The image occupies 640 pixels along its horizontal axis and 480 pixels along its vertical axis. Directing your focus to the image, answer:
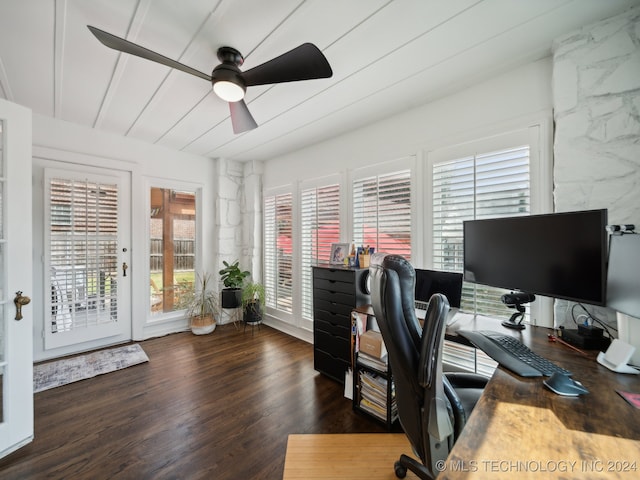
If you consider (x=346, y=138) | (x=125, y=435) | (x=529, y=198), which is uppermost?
(x=346, y=138)

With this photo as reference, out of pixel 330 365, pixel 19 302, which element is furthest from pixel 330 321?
pixel 19 302

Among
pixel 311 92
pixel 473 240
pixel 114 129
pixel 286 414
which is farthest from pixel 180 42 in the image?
pixel 286 414

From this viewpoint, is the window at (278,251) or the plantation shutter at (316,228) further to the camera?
the window at (278,251)

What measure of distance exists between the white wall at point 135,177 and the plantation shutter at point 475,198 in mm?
3085

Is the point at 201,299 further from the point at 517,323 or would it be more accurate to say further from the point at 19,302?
the point at 517,323

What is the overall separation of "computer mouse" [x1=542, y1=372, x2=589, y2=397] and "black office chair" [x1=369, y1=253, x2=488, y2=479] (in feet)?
1.08

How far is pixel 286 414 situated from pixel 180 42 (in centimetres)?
263

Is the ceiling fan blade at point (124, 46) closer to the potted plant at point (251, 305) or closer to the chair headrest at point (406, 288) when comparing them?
the chair headrest at point (406, 288)

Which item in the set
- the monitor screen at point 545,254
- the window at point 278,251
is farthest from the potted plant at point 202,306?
the monitor screen at point 545,254

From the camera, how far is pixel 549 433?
0.70 metres

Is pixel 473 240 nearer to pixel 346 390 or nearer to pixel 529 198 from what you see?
pixel 529 198

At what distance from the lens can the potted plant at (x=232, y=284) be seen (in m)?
3.66

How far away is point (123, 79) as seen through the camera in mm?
2047

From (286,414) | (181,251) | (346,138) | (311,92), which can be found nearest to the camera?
(286,414)
